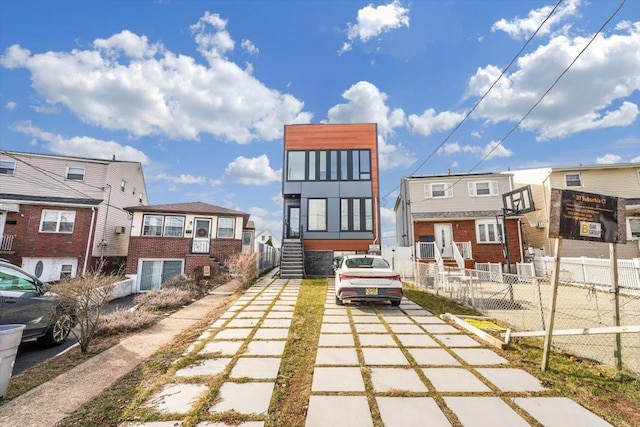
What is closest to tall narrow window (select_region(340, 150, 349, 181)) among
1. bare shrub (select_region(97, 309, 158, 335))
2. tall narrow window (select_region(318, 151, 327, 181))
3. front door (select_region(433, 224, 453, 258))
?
tall narrow window (select_region(318, 151, 327, 181))

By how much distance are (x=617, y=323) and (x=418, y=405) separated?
3.08 m

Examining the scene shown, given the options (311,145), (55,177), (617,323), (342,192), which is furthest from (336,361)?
(55,177)

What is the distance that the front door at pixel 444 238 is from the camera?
1812 centimetres

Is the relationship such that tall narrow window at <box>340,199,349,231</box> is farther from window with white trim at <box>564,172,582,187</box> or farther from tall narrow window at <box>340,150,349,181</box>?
window with white trim at <box>564,172,582,187</box>

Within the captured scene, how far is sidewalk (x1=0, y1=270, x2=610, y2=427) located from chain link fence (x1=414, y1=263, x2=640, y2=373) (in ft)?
5.26

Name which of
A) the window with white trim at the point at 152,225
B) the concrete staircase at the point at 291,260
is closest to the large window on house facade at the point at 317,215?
the concrete staircase at the point at 291,260

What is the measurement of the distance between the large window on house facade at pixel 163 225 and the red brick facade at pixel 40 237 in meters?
3.48

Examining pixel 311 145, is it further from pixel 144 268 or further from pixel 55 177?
pixel 55 177

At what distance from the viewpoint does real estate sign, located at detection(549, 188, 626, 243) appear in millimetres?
3750

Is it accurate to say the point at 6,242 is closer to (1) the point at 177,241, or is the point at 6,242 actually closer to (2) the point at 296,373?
(1) the point at 177,241

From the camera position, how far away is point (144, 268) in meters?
15.6

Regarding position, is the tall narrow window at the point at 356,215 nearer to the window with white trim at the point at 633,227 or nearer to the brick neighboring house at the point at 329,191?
the brick neighboring house at the point at 329,191

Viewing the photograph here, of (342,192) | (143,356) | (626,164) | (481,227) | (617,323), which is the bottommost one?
(143,356)

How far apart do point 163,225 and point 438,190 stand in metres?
17.6
